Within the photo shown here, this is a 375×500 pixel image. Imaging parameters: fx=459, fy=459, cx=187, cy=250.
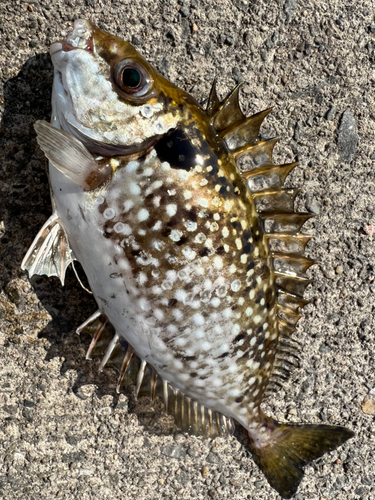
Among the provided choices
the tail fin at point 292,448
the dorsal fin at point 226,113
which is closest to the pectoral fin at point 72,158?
the dorsal fin at point 226,113

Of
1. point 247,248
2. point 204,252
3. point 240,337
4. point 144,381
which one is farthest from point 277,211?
point 144,381

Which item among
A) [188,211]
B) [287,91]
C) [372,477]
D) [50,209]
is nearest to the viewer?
[188,211]

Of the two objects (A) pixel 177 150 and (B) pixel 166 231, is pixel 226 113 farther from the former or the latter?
(B) pixel 166 231

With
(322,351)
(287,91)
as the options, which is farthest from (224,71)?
(322,351)

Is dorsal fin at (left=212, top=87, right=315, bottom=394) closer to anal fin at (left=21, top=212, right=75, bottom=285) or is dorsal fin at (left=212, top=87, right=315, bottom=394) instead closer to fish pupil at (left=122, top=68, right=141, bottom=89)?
fish pupil at (left=122, top=68, right=141, bottom=89)

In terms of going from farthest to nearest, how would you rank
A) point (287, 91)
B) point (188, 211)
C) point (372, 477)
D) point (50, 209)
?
point (372, 477)
point (287, 91)
point (50, 209)
point (188, 211)

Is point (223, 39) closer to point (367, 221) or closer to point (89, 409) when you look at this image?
point (367, 221)
